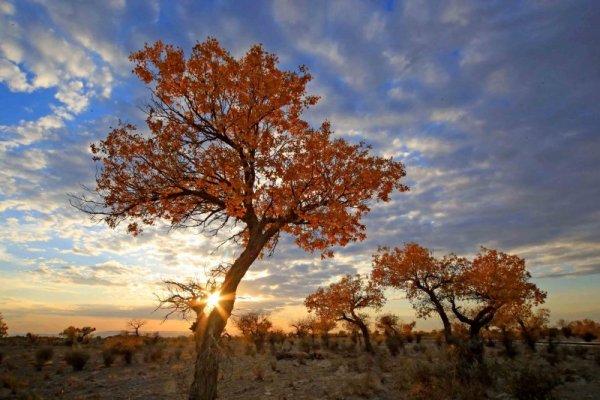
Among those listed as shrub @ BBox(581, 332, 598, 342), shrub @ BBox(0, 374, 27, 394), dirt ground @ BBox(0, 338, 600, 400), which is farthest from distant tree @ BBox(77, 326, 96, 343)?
shrub @ BBox(581, 332, 598, 342)

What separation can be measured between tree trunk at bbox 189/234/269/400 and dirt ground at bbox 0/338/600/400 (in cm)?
50

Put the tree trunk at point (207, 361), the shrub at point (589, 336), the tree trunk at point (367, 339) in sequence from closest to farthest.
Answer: the tree trunk at point (207, 361)
the tree trunk at point (367, 339)
the shrub at point (589, 336)

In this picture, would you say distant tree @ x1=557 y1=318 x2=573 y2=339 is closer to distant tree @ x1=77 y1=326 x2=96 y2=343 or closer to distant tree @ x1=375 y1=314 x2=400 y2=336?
distant tree @ x1=375 y1=314 x2=400 y2=336

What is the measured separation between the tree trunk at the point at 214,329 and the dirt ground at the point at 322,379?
19.5 inches

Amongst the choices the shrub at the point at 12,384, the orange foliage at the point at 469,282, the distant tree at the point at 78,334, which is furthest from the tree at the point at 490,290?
the distant tree at the point at 78,334

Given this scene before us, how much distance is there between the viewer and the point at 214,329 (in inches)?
417

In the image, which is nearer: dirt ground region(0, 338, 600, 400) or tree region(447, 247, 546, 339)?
→ dirt ground region(0, 338, 600, 400)

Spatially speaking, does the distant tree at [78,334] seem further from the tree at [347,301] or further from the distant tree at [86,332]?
the tree at [347,301]


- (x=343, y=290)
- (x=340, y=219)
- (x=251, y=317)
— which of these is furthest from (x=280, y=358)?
(x=340, y=219)

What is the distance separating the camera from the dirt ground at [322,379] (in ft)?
44.6

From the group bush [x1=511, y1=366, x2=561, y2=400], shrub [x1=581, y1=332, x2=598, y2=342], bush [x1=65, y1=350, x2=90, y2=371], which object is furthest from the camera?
shrub [x1=581, y1=332, x2=598, y2=342]

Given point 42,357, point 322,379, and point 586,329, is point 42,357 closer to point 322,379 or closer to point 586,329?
point 322,379

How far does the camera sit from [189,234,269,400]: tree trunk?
32.3 ft

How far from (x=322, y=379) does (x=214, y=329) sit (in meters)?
11.9
